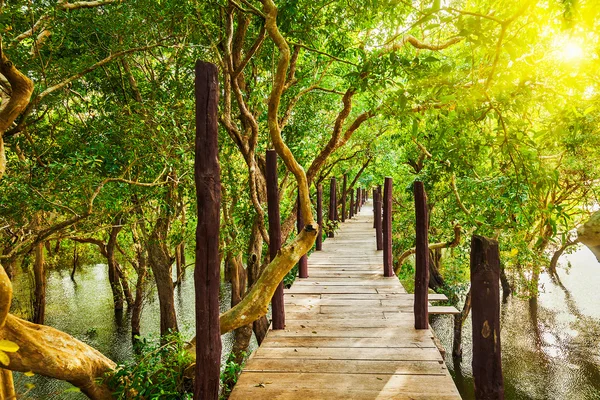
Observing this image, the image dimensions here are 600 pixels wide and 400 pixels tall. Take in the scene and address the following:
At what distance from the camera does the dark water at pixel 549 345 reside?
13.0 m

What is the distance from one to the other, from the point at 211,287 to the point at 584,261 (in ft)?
112

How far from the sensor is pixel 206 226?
9.66ft

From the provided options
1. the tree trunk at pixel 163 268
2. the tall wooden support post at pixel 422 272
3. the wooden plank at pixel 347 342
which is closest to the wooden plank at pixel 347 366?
the wooden plank at pixel 347 342

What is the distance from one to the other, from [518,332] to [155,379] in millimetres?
17252

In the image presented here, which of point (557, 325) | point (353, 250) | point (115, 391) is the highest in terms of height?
point (353, 250)

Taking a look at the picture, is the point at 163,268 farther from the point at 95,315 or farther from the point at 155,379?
the point at 95,315

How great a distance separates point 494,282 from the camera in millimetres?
2559

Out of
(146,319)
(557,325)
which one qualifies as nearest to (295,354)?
(146,319)

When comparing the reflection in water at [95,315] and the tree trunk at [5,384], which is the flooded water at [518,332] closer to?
Result: the reflection in water at [95,315]

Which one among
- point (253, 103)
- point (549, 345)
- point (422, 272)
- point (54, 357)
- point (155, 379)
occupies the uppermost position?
point (253, 103)

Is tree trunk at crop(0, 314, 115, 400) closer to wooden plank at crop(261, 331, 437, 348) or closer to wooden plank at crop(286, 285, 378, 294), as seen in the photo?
wooden plank at crop(261, 331, 437, 348)

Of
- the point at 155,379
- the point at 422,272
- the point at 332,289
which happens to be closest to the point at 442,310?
the point at 422,272

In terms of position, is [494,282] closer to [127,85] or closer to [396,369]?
[396,369]

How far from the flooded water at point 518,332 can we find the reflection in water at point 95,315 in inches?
1.1
